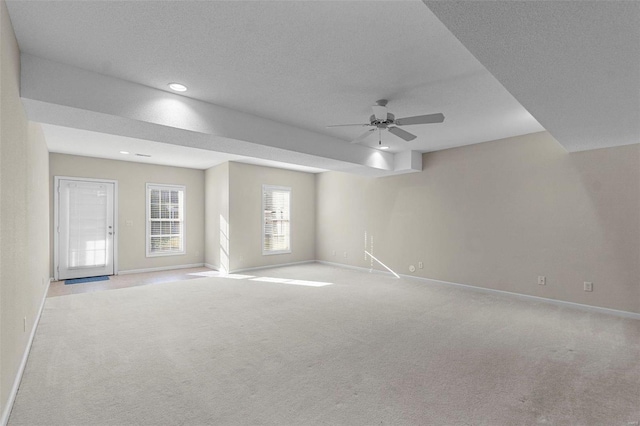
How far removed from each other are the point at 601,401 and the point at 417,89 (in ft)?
9.66

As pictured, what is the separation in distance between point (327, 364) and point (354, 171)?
433cm

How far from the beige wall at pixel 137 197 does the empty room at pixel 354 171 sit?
99 millimetres

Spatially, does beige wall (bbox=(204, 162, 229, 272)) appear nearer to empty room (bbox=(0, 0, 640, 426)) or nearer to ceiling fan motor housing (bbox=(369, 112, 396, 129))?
empty room (bbox=(0, 0, 640, 426))

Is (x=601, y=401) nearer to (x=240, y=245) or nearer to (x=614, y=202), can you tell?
(x=614, y=202)

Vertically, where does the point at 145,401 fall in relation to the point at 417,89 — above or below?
below

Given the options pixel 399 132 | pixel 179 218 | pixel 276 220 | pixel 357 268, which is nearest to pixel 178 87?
pixel 399 132

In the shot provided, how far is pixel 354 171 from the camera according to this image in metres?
6.44

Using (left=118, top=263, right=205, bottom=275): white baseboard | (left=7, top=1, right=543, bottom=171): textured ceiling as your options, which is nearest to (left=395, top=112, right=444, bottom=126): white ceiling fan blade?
(left=7, top=1, right=543, bottom=171): textured ceiling

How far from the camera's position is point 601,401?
86.6 inches

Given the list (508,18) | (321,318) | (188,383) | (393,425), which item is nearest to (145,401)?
(188,383)

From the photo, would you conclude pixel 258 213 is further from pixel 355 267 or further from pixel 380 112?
pixel 380 112

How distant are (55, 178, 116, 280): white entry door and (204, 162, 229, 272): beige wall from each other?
2.05 meters

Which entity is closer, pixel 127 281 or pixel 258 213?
pixel 127 281

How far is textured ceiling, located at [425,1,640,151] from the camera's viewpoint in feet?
4.88
